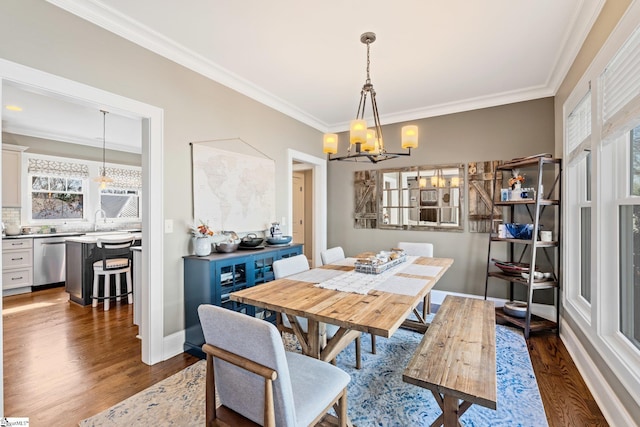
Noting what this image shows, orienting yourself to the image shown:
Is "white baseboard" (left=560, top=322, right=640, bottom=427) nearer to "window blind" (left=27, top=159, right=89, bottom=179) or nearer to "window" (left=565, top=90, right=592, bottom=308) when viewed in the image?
"window" (left=565, top=90, right=592, bottom=308)

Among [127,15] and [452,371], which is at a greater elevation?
[127,15]

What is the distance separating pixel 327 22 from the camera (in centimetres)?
227

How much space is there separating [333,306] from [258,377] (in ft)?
1.80

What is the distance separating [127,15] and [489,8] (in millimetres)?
2656

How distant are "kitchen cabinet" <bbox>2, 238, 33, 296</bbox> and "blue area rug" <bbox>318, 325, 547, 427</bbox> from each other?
5170mm

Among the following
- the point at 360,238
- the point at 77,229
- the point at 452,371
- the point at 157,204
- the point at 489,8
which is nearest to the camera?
the point at 452,371

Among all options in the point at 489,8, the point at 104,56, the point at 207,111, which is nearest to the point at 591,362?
the point at 489,8

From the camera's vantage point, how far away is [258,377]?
1140 millimetres

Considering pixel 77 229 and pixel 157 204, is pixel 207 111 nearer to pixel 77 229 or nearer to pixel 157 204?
pixel 157 204

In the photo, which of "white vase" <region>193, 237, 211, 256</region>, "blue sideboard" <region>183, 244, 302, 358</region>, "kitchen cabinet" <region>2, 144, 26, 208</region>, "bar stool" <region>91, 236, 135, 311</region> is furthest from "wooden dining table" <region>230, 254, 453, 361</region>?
"kitchen cabinet" <region>2, 144, 26, 208</region>

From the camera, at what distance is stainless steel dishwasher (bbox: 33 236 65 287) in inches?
184

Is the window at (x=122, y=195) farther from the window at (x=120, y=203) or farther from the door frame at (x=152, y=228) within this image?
the door frame at (x=152, y=228)

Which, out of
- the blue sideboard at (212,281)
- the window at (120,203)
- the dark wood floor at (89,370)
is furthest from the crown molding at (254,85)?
the window at (120,203)

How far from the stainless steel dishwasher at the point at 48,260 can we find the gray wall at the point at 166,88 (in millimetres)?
3779
